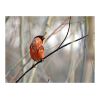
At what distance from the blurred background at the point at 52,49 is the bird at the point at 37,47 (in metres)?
0.03

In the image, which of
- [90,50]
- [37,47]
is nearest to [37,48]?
[37,47]

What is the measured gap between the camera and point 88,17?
1989 millimetres

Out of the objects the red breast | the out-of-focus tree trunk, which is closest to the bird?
the red breast

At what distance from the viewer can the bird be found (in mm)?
1968

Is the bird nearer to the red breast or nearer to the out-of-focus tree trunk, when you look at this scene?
the red breast

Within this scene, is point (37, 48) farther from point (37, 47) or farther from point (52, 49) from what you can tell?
point (52, 49)

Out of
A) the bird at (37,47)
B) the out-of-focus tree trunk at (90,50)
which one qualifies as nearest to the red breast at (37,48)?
the bird at (37,47)

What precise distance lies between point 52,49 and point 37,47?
12cm

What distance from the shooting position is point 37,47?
6.45 feet
